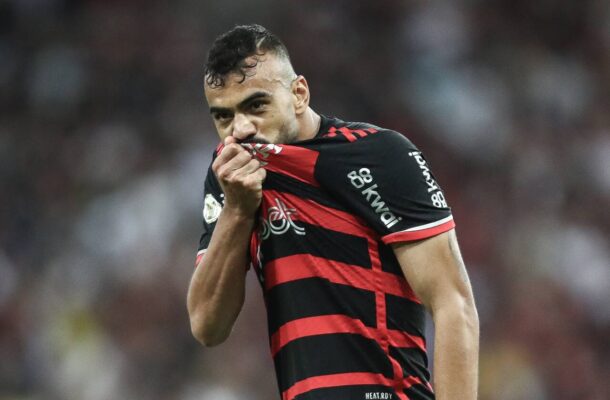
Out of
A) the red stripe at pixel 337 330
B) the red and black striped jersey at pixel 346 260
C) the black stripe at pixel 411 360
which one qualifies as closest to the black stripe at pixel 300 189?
the red and black striped jersey at pixel 346 260

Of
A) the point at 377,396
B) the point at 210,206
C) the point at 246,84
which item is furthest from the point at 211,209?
the point at 377,396

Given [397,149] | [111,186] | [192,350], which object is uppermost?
[111,186]

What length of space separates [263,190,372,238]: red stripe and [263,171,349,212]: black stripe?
10 millimetres

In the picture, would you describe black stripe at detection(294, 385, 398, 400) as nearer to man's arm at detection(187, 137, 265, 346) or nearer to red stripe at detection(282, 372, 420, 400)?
red stripe at detection(282, 372, 420, 400)

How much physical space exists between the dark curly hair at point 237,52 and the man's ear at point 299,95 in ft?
0.33

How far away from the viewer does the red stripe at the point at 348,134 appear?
10.8 feet

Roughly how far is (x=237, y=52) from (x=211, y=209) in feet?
1.74

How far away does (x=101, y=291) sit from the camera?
9008mm

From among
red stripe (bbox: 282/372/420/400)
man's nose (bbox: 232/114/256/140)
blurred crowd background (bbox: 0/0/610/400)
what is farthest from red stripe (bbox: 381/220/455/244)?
blurred crowd background (bbox: 0/0/610/400)

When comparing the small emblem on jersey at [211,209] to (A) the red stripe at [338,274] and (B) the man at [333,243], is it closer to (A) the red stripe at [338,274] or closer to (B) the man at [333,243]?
(B) the man at [333,243]

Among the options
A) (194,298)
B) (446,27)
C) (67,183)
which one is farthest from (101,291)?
(194,298)

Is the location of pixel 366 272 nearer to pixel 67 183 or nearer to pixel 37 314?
pixel 37 314

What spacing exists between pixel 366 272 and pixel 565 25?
803 cm

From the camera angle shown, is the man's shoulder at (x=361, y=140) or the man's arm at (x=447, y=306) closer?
the man's arm at (x=447, y=306)
